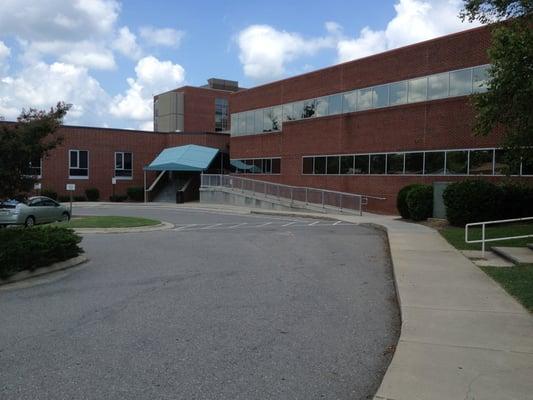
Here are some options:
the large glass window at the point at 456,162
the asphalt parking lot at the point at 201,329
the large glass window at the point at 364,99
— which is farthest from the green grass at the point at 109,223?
the large glass window at the point at 364,99

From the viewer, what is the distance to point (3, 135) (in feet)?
34.1

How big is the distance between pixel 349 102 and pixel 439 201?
12.3 m

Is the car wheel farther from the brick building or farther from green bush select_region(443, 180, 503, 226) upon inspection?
green bush select_region(443, 180, 503, 226)

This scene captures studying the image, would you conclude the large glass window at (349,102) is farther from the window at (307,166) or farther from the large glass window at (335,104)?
the window at (307,166)

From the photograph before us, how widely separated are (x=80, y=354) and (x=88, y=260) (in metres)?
6.77

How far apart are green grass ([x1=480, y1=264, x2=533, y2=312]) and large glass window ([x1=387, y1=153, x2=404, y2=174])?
18357mm

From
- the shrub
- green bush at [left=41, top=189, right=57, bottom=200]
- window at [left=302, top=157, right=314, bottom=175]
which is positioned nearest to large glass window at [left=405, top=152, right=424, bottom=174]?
window at [left=302, top=157, right=314, bottom=175]

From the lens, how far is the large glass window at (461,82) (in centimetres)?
2491

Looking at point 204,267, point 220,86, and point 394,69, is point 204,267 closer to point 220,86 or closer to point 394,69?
point 394,69

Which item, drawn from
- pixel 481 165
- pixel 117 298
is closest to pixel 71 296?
pixel 117 298

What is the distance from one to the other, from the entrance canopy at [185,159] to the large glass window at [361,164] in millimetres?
15129

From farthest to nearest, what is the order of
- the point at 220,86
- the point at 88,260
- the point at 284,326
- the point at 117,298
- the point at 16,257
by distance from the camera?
the point at 220,86 < the point at 88,260 < the point at 16,257 < the point at 117,298 < the point at 284,326

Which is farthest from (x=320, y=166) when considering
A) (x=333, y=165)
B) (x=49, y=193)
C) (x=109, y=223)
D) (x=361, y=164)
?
(x=49, y=193)

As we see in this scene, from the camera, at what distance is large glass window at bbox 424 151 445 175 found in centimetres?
2600
